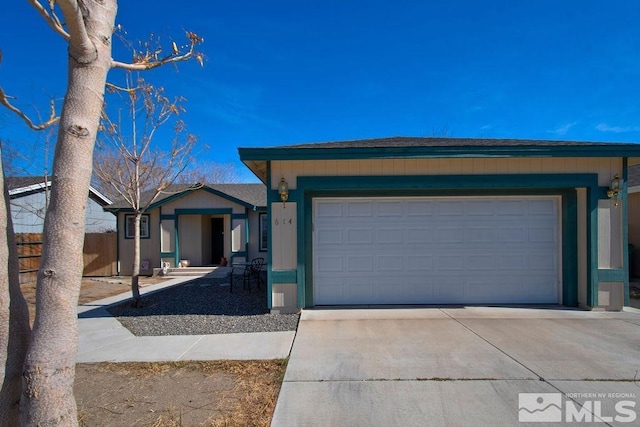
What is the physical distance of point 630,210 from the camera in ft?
37.9

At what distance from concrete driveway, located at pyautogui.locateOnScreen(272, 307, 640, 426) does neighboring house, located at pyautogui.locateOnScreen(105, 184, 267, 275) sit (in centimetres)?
887

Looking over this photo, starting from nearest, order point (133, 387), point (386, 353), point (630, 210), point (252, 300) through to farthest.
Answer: point (133, 387), point (386, 353), point (252, 300), point (630, 210)

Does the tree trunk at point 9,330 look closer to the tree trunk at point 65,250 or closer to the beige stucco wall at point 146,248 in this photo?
the tree trunk at point 65,250

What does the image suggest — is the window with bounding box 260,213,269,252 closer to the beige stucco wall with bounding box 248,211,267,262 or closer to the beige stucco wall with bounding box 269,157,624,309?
the beige stucco wall with bounding box 248,211,267,262

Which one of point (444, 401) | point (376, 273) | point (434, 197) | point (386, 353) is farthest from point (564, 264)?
point (444, 401)

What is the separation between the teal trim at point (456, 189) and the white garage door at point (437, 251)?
0.54 feet

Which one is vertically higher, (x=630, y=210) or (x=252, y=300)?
(x=630, y=210)

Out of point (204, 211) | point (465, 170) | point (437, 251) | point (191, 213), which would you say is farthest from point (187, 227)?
point (465, 170)

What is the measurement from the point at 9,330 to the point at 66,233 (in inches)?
27.2

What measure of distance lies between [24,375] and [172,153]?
254 inches

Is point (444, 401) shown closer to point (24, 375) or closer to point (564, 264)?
point (24, 375)

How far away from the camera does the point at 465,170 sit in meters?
6.34

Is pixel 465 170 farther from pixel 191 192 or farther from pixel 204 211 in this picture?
pixel 191 192

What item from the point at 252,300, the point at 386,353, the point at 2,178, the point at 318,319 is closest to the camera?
the point at 2,178
